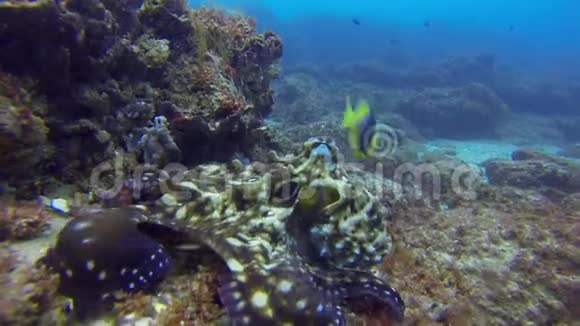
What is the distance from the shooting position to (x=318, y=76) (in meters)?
28.7

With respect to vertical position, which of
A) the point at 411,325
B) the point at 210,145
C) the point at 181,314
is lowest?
the point at 411,325

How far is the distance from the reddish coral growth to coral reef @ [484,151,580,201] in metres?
11.9

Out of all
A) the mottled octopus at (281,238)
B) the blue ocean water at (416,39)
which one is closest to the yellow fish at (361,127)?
the mottled octopus at (281,238)

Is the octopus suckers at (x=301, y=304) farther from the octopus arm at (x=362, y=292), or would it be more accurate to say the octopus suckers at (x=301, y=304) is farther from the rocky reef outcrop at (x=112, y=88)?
the rocky reef outcrop at (x=112, y=88)

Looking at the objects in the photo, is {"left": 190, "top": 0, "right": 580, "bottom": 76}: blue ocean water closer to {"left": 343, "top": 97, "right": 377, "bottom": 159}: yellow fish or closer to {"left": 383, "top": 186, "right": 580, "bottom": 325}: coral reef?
{"left": 343, "top": 97, "right": 377, "bottom": 159}: yellow fish

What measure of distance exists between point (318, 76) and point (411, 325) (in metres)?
27.0

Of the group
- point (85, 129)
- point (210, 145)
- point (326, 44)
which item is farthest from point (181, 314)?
point (326, 44)

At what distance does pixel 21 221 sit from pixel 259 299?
223 cm

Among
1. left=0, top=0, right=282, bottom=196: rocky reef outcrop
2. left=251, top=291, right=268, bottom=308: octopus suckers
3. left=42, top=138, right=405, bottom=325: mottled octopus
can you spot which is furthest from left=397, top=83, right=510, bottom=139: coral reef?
left=251, top=291, right=268, bottom=308: octopus suckers

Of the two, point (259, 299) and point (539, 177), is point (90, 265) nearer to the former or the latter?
point (259, 299)

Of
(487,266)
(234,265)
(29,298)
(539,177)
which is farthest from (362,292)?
(539,177)

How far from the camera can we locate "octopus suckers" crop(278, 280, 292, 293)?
2320 mm

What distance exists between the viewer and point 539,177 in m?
11.1

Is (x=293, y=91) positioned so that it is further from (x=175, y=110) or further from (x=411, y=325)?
(x=411, y=325)
